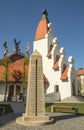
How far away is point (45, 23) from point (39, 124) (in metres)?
33.8

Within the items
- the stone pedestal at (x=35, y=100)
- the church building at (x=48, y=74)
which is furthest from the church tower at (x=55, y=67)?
the stone pedestal at (x=35, y=100)

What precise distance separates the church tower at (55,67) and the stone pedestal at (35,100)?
76.2 ft

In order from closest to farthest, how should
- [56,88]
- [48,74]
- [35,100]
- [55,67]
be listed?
[35,100] < [55,67] < [56,88] < [48,74]

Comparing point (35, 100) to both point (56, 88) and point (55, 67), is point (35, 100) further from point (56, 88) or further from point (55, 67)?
point (56, 88)

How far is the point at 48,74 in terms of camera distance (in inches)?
1469

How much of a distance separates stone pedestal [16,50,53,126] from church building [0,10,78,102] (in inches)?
866

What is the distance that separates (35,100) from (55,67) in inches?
983

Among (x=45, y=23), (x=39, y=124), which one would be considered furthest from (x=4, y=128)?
(x=45, y=23)

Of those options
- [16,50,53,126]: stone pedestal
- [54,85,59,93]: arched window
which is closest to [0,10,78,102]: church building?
[54,85,59,93]: arched window

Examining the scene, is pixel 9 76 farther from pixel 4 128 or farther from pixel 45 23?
pixel 4 128

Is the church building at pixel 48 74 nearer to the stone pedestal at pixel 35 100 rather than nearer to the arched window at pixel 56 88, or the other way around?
the arched window at pixel 56 88

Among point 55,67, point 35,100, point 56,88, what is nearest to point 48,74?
point 55,67

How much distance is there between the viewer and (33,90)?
11.7 meters

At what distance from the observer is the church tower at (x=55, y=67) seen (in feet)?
115
